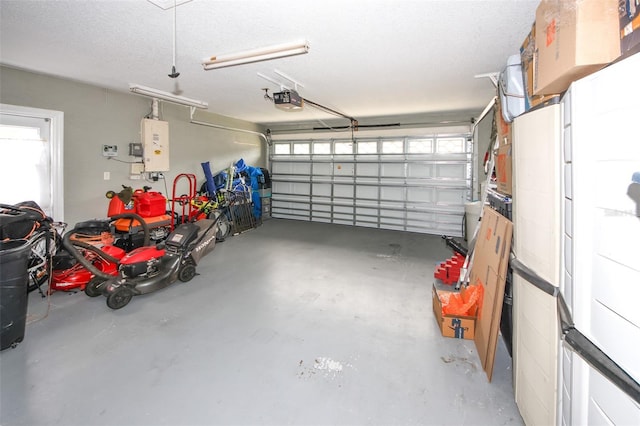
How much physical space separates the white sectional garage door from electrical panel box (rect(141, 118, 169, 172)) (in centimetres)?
351

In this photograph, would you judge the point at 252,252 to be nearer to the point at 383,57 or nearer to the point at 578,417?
the point at 383,57

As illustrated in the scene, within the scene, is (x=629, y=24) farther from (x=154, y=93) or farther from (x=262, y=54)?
(x=154, y=93)

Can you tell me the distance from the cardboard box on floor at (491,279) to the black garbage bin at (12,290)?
3.51 meters

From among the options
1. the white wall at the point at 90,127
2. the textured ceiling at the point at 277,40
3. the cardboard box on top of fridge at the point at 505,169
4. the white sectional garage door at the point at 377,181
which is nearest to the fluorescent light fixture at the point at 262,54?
the textured ceiling at the point at 277,40

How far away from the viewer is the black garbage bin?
2178mm

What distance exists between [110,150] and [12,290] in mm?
3097

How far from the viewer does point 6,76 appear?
3.63 metres

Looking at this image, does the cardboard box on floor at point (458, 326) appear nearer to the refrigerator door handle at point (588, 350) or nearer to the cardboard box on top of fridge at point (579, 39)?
the refrigerator door handle at point (588, 350)

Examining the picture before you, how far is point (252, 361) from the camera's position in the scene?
7.38 feet

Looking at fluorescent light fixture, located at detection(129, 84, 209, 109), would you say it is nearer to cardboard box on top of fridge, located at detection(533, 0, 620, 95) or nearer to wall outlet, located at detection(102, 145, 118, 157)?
wall outlet, located at detection(102, 145, 118, 157)

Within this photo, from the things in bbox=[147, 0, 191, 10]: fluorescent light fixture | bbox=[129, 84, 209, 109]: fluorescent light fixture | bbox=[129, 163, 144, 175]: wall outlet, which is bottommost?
bbox=[129, 163, 144, 175]: wall outlet

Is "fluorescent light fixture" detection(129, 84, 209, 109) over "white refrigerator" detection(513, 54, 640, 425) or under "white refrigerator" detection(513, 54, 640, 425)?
over

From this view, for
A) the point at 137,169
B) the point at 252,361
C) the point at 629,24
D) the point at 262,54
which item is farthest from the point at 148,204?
the point at 629,24

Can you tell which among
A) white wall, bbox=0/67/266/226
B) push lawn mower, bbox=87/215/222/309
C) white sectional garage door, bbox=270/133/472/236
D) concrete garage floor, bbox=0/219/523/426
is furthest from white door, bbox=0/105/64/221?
white sectional garage door, bbox=270/133/472/236
